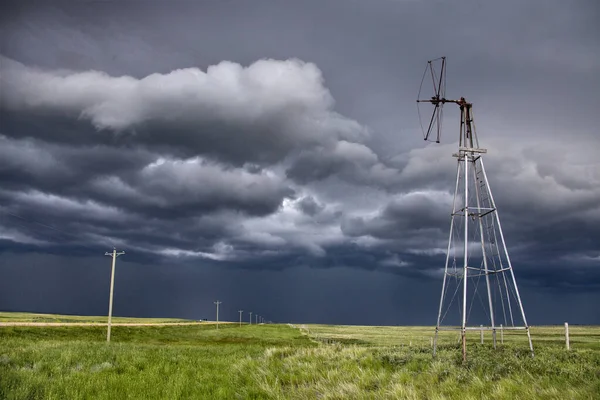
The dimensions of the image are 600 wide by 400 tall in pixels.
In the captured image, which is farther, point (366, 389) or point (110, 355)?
point (110, 355)

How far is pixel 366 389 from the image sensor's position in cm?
1498

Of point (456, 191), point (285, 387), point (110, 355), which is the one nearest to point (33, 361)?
point (110, 355)

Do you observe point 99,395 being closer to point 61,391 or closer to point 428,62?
point 61,391

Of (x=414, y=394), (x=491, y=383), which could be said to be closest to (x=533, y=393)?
(x=491, y=383)

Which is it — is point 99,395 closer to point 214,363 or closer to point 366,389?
point 366,389

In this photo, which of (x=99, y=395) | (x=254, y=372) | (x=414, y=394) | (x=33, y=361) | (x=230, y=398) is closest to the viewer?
(x=414, y=394)

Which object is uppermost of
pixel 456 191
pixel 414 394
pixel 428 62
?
pixel 428 62

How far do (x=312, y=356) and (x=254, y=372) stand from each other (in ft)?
12.4

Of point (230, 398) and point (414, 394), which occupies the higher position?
point (414, 394)

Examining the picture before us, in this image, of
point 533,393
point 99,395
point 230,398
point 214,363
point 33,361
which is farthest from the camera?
point 214,363

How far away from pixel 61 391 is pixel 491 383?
13.6 metres

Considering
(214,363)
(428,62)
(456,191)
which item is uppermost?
(428,62)

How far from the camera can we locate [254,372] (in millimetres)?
20000

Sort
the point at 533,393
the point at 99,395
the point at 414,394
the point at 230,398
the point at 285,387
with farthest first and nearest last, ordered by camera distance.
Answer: the point at 285,387
the point at 230,398
the point at 99,395
the point at 414,394
the point at 533,393
